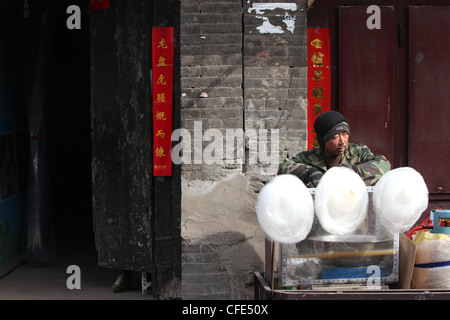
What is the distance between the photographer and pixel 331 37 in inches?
206

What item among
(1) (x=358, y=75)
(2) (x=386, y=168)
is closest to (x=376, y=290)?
(2) (x=386, y=168)

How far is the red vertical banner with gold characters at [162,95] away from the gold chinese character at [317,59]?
1.22 m

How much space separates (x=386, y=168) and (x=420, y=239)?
0.60m

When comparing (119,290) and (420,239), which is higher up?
(420,239)

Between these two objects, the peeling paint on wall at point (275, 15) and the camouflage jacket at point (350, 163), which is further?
the peeling paint on wall at point (275, 15)

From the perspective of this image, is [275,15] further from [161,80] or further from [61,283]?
[61,283]

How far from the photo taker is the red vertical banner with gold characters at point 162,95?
5.34 metres

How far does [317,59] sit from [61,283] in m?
3.44

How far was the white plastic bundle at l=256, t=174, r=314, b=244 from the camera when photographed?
330cm

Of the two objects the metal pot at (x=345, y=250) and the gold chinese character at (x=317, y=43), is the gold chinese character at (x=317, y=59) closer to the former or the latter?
the gold chinese character at (x=317, y=43)

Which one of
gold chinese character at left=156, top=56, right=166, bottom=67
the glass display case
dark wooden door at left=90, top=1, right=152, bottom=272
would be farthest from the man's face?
dark wooden door at left=90, top=1, right=152, bottom=272

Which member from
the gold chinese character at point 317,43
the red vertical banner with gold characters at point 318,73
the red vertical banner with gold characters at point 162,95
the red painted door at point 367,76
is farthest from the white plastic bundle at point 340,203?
the red vertical banner with gold characters at point 162,95

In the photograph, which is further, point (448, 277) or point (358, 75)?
point (358, 75)
